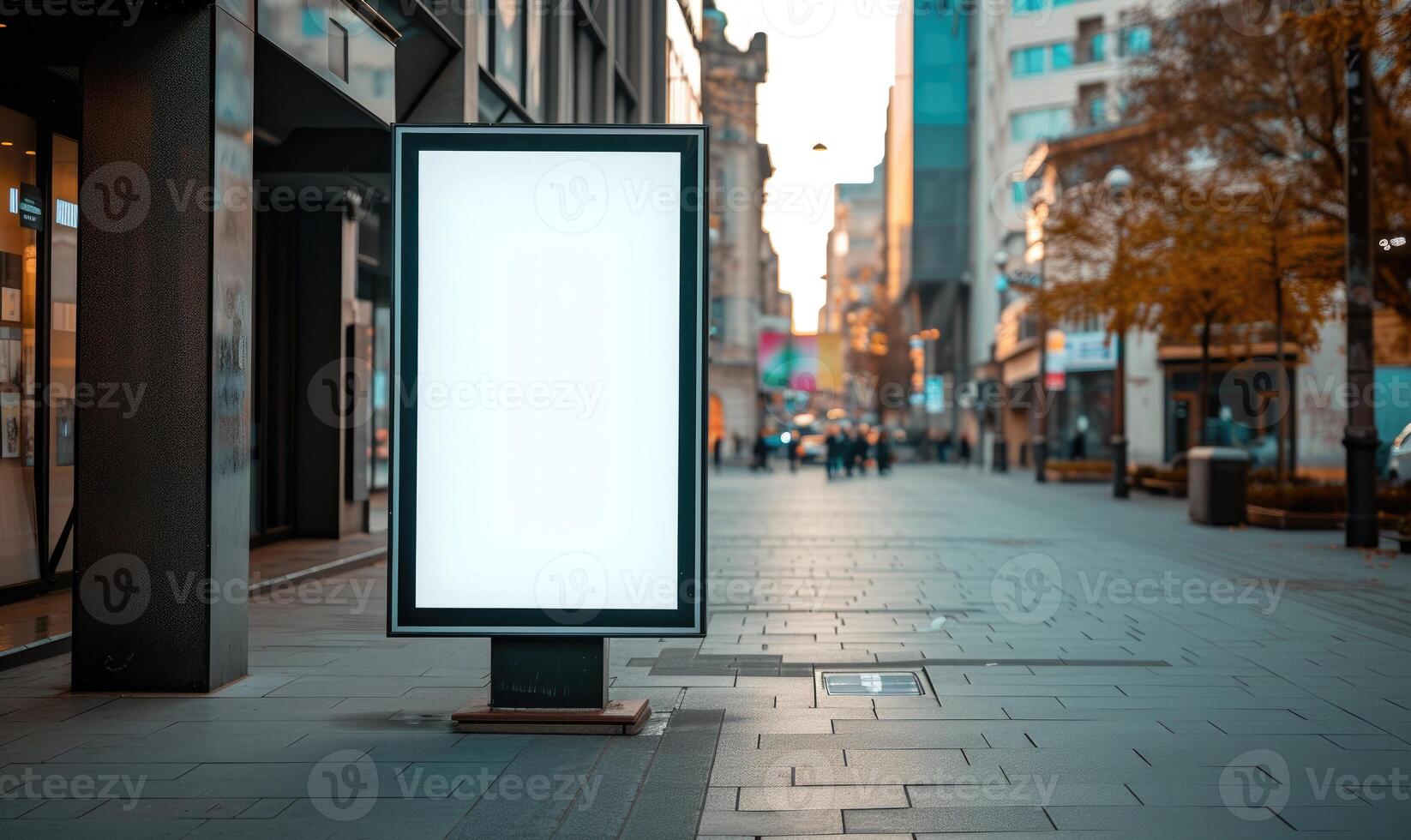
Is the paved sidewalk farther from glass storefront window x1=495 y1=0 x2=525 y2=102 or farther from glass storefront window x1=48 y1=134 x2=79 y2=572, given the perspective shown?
glass storefront window x1=495 y1=0 x2=525 y2=102

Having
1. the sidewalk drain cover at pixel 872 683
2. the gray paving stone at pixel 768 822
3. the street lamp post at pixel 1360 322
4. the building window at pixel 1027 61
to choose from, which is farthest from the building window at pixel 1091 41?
the gray paving stone at pixel 768 822

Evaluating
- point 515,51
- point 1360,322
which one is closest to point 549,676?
point 515,51

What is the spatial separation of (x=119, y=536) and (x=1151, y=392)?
47377mm

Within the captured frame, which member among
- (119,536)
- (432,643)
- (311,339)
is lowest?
(432,643)

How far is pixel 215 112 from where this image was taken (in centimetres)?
721

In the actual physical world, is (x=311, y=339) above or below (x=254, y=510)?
above

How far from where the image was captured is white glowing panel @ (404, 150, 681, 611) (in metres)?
6.37

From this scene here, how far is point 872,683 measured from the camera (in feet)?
24.9

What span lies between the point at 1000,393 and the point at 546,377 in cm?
5079

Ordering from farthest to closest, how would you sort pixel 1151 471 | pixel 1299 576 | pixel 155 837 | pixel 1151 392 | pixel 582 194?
pixel 1151 392 < pixel 1151 471 < pixel 1299 576 < pixel 582 194 < pixel 155 837

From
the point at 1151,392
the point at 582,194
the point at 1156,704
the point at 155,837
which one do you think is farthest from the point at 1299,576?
the point at 1151,392

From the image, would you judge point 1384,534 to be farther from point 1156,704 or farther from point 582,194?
point 582,194

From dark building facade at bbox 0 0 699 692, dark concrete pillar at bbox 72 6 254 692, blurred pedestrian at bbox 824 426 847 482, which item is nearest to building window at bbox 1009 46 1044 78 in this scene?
blurred pedestrian at bbox 824 426 847 482

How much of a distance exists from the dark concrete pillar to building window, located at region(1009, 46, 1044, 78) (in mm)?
58575
